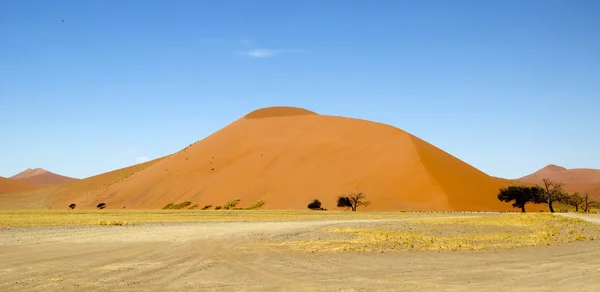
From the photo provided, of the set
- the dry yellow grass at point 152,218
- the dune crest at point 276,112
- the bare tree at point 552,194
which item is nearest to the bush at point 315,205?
the dry yellow grass at point 152,218

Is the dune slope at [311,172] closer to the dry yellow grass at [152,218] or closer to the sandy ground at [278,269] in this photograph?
the dry yellow grass at [152,218]

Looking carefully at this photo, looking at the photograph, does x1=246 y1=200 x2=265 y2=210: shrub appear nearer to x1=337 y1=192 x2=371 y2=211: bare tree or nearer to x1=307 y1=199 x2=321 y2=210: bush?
x1=307 y1=199 x2=321 y2=210: bush

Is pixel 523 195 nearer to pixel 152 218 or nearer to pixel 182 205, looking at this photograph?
pixel 152 218

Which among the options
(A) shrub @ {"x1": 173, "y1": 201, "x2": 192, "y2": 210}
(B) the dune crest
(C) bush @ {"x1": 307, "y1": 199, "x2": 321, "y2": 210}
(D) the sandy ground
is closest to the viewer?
(D) the sandy ground

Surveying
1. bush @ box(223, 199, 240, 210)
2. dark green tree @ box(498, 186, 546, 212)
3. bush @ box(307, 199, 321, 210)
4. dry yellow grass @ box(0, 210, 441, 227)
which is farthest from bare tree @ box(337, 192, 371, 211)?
dark green tree @ box(498, 186, 546, 212)

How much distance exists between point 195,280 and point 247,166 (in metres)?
93.9

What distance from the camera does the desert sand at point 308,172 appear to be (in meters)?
88.0

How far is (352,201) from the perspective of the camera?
8431 centimetres

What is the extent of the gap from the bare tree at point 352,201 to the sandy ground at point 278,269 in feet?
194

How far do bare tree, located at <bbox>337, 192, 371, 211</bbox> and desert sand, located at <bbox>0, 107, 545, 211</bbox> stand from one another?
1.61m

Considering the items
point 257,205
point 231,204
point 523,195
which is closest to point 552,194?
point 523,195

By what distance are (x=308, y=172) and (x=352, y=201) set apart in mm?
16147

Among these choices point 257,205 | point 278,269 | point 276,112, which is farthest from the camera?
point 276,112

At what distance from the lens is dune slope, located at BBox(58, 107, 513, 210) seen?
87.9 metres
